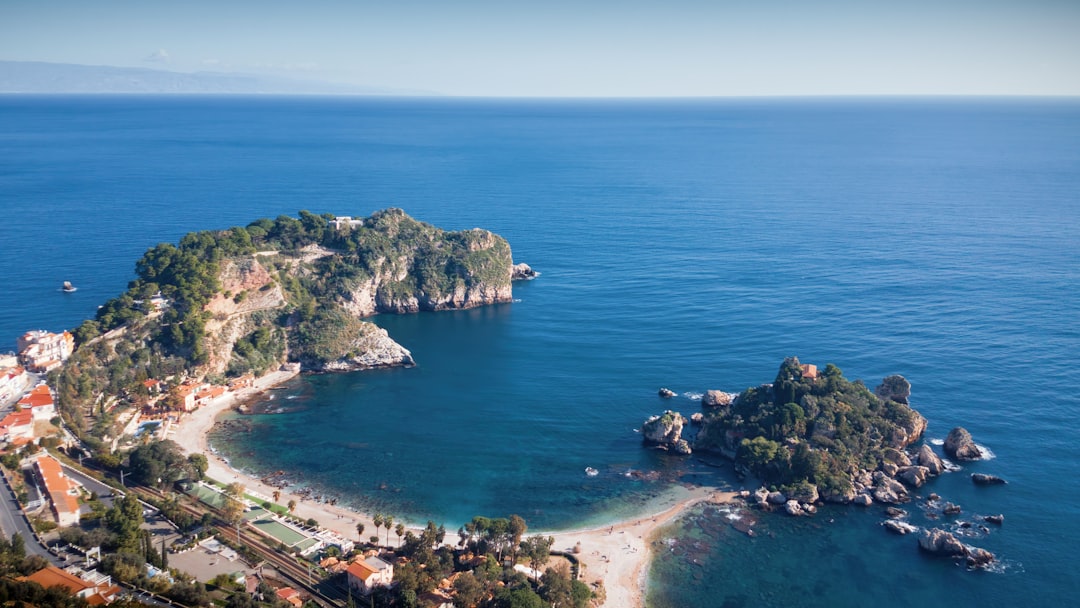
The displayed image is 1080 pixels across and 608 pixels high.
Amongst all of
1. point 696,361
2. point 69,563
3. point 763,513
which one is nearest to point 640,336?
point 696,361

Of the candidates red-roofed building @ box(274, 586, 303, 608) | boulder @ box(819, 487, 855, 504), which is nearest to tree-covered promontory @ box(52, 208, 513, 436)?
red-roofed building @ box(274, 586, 303, 608)

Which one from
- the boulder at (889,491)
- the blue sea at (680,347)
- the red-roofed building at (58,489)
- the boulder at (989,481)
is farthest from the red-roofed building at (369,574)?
the boulder at (989,481)

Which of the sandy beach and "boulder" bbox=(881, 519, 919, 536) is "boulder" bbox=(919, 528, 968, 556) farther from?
the sandy beach

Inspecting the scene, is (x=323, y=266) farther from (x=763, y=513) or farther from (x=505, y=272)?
(x=763, y=513)

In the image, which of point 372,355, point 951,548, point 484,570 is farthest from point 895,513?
point 372,355

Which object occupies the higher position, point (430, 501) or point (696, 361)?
point (696, 361)
